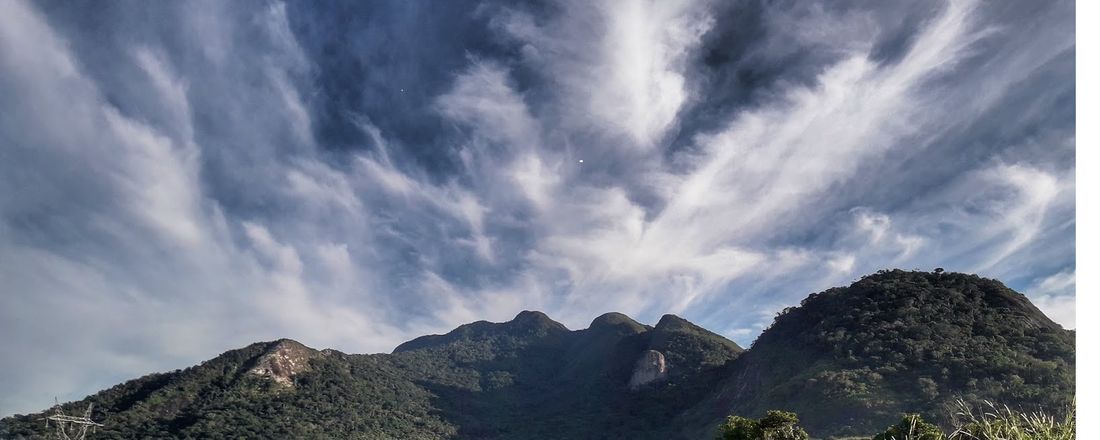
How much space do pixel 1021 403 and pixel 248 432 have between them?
106 meters

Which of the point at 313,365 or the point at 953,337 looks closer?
the point at 953,337

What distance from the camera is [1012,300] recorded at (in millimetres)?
73062

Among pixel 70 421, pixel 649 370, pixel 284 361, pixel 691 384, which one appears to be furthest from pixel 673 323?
pixel 70 421

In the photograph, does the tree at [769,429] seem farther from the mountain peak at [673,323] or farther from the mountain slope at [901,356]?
the mountain peak at [673,323]

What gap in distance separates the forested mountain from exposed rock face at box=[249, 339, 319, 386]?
0.46 metres

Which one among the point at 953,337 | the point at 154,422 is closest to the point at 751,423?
the point at 953,337

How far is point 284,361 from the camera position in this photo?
4328 inches

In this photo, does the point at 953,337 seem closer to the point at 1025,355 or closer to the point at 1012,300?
the point at 1025,355

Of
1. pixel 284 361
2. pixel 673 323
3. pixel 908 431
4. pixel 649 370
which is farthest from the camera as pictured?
pixel 673 323

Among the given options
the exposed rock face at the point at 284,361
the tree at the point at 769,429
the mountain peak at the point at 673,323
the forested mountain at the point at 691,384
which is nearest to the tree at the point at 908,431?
the tree at the point at 769,429

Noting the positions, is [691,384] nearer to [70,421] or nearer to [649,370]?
[649,370]

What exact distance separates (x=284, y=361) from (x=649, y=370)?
96368 millimetres

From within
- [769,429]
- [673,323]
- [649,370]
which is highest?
[673,323]

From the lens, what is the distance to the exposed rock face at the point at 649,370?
13725 cm
